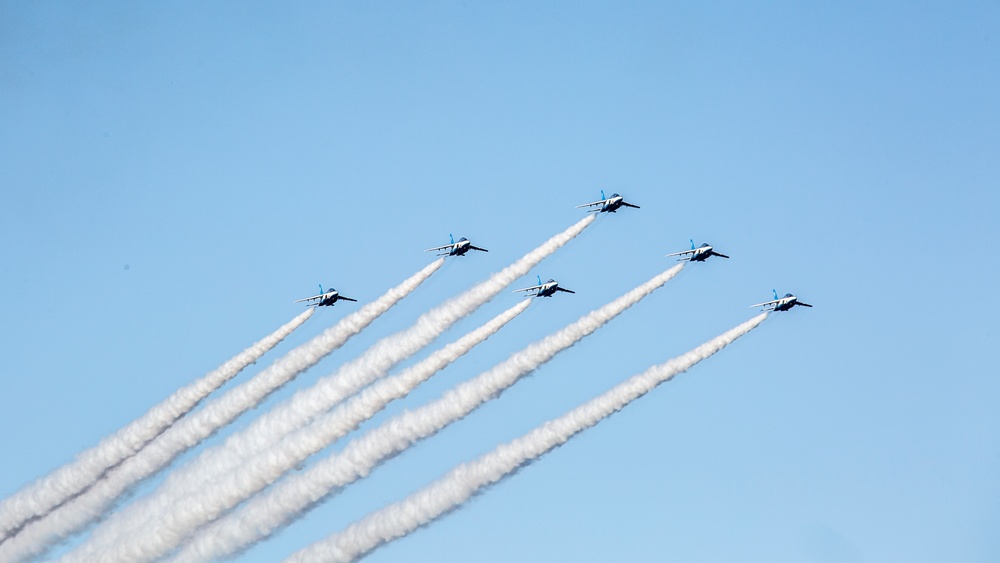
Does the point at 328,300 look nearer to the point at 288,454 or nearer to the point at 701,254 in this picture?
the point at 288,454

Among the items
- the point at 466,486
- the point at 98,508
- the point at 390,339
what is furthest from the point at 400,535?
the point at 98,508

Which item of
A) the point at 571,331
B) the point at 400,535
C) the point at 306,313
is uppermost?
the point at 306,313

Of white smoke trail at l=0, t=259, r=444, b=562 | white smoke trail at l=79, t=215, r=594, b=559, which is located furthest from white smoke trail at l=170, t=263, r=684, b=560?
white smoke trail at l=0, t=259, r=444, b=562

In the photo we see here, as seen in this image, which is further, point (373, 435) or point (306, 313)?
point (306, 313)

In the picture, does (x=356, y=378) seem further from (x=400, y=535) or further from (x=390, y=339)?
(x=400, y=535)

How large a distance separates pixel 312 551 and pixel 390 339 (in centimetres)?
1211

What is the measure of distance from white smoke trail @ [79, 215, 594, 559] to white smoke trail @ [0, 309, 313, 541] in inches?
102

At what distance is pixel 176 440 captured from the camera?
103m

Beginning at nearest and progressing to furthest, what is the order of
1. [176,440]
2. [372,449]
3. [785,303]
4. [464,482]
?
[464,482] < [372,449] < [785,303] < [176,440]

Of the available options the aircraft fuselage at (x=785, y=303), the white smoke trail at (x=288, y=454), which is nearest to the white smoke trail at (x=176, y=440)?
the white smoke trail at (x=288, y=454)

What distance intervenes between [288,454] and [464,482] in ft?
33.3

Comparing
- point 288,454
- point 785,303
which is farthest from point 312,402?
point 785,303

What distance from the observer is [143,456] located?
Result: 4067 inches

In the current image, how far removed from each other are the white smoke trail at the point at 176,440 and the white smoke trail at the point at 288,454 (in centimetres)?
354
